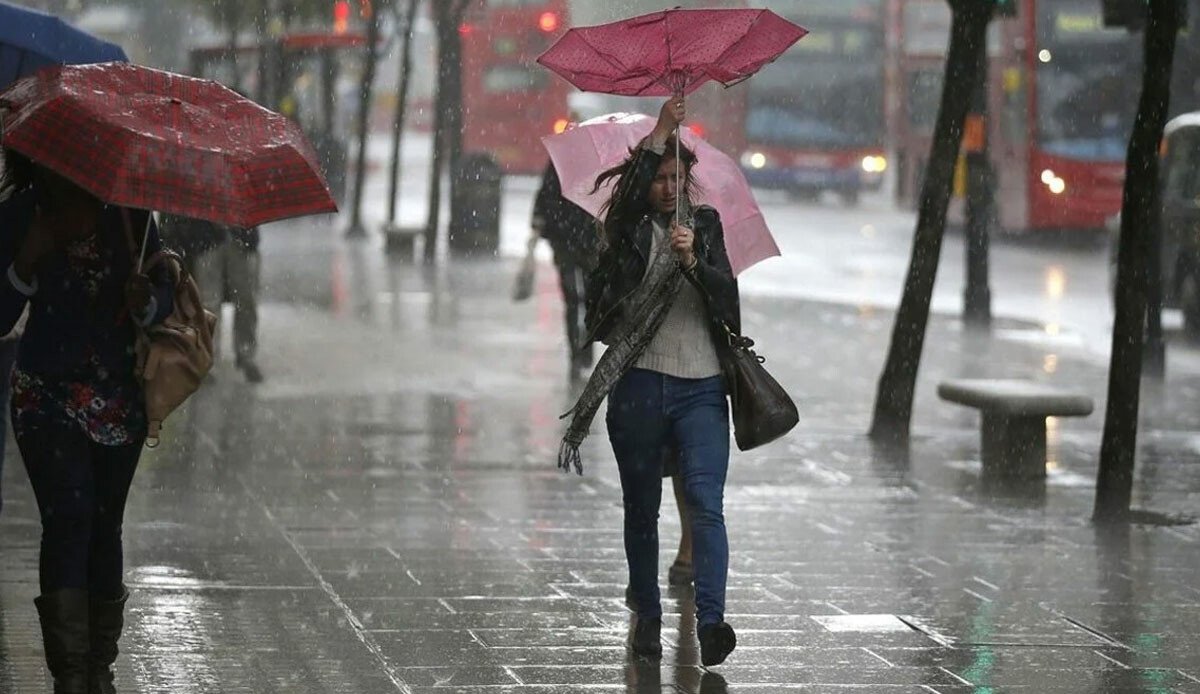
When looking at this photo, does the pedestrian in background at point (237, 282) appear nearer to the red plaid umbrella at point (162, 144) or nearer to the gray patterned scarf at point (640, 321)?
the gray patterned scarf at point (640, 321)

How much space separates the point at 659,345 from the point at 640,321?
0.10 meters

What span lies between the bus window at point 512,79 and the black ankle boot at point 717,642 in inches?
1693

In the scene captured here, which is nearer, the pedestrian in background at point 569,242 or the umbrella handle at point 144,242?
the umbrella handle at point 144,242

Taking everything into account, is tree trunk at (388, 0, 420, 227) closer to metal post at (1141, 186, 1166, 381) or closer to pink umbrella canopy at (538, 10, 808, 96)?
metal post at (1141, 186, 1166, 381)

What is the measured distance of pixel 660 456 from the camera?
7.21 meters

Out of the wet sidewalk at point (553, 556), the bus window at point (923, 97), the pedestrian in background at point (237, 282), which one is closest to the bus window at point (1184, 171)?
the wet sidewalk at point (553, 556)

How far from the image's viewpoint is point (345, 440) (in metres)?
12.2

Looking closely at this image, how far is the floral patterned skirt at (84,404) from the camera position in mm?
6086

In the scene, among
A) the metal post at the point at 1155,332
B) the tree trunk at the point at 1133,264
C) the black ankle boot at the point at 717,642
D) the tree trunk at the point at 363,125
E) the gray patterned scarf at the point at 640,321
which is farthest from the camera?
the tree trunk at the point at 363,125

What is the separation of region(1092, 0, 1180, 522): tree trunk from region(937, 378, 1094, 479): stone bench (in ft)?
3.90

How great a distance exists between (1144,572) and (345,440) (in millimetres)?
4770

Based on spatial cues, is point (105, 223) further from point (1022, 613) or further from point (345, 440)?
point (345, 440)

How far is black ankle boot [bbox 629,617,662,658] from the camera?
280 inches

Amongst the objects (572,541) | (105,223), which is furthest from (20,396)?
(572,541)
